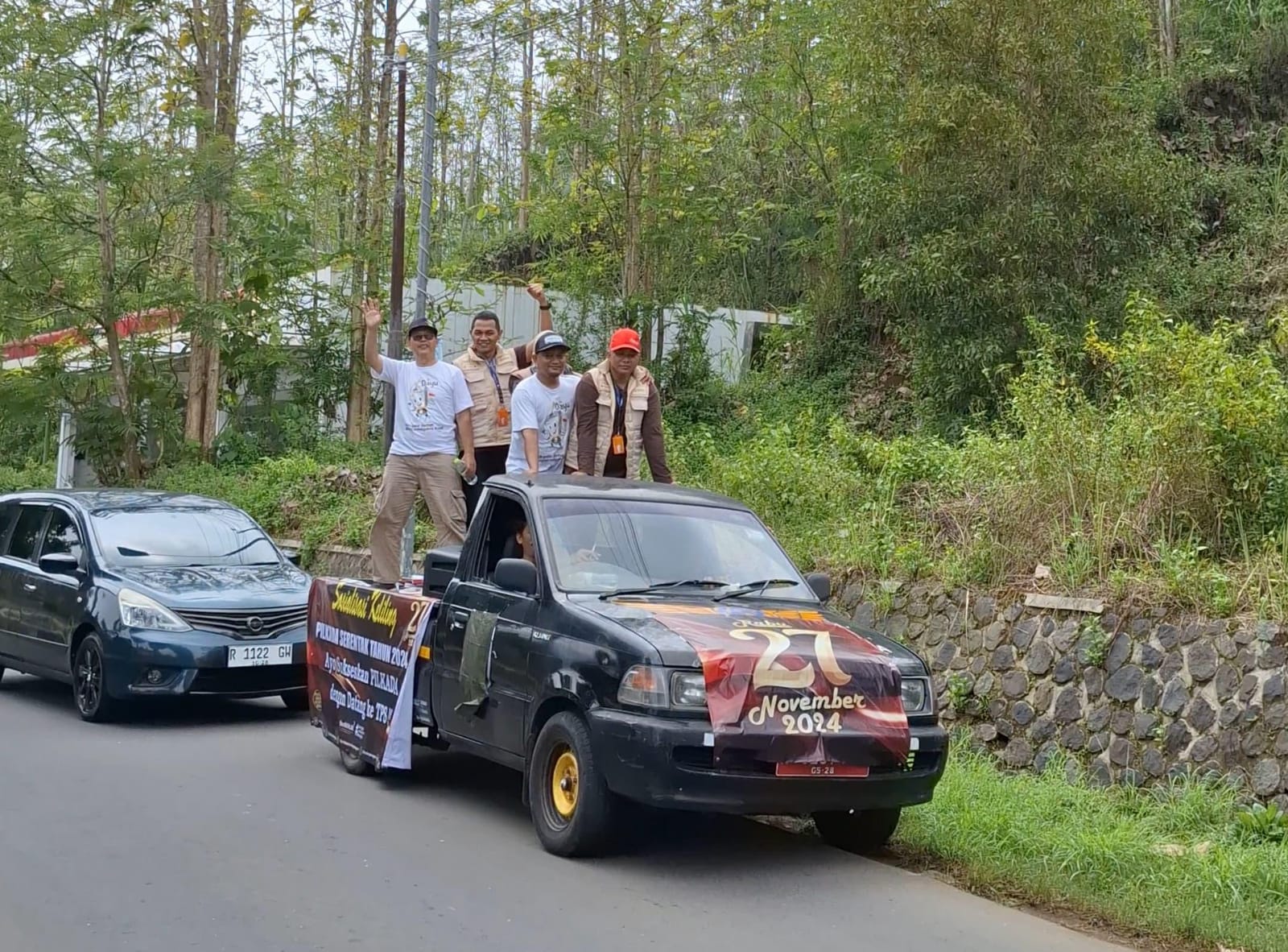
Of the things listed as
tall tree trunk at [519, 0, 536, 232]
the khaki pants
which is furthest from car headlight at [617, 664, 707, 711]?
tall tree trunk at [519, 0, 536, 232]

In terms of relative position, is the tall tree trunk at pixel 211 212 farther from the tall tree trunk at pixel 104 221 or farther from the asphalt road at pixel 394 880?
the asphalt road at pixel 394 880

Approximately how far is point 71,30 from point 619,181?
27.0ft

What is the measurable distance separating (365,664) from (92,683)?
3036mm

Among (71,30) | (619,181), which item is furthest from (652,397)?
(71,30)

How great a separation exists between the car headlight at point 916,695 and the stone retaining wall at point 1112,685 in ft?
7.51

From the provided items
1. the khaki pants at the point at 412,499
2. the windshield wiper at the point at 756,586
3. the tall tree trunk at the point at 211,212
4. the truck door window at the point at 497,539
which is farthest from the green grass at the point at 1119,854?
the tall tree trunk at the point at 211,212

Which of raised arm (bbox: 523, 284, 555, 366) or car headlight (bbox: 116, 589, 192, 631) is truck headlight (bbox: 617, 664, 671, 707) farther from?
raised arm (bbox: 523, 284, 555, 366)

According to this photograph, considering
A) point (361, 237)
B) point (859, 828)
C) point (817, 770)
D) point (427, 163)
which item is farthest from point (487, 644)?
point (361, 237)

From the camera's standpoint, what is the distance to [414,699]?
8055 millimetres

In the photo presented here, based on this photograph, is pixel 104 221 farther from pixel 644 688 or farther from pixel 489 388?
pixel 644 688

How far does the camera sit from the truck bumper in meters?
6.09

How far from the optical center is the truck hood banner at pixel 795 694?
6168mm

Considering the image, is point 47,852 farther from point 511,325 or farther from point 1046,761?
point 511,325

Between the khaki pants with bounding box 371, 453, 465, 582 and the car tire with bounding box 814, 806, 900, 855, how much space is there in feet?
16.4
